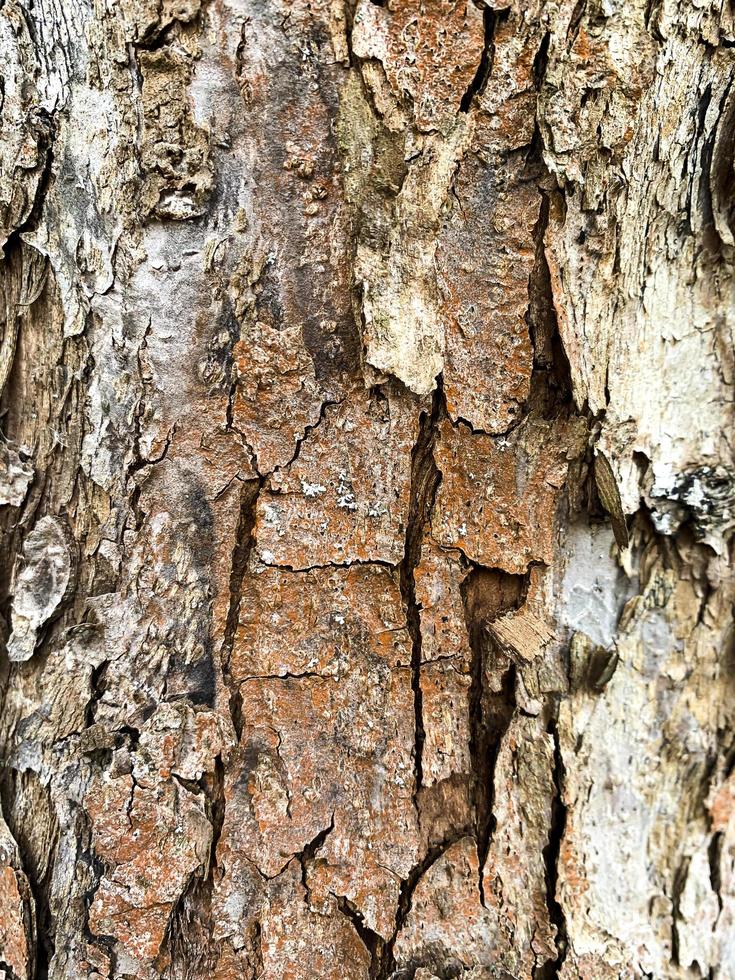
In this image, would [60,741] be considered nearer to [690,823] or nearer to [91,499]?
[91,499]

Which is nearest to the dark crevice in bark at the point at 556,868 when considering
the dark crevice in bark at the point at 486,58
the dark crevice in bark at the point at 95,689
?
the dark crevice in bark at the point at 95,689

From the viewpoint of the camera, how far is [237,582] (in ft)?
2.84

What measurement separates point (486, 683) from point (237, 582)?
0.35m

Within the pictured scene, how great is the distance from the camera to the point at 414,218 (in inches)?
32.4

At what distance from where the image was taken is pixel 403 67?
79 centimetres

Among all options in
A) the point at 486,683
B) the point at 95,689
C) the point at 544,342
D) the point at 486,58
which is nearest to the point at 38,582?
the point at 95,689

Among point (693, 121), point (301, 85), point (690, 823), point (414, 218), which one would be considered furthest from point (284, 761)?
point (693, 121)

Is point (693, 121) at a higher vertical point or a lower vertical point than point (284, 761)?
higher

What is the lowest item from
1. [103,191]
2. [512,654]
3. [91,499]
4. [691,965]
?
[691,965]

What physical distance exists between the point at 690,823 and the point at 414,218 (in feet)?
2.78

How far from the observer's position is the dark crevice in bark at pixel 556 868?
836mm

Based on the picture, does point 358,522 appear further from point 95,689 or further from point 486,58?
point 486,58

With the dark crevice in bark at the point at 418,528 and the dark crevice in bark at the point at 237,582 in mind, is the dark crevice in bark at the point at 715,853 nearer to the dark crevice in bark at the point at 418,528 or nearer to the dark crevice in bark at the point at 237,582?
the dark crevice in bark at the point at 418,528

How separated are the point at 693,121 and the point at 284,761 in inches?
38.2
